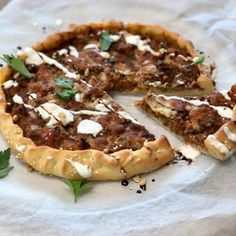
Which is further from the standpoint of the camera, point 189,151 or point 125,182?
point 189,151

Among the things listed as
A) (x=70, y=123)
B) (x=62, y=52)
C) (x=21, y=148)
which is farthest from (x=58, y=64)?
(x=21, y=148)

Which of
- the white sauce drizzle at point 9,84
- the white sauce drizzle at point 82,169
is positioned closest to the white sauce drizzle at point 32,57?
the white sauce drizzle at point 9,84

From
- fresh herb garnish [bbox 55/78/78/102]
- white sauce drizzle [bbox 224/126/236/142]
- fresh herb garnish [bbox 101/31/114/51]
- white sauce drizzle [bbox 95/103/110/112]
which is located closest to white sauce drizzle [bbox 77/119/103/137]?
white sauce drizzle [bbox 95/103/110/112]

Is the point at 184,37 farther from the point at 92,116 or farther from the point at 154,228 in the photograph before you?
the point at 154,228

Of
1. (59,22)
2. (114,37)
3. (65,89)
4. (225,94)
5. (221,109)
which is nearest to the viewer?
(221,109)

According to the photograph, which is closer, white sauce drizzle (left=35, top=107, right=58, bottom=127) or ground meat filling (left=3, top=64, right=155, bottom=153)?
ground meat filling (left=3, top=64, right=155, bottom=153)

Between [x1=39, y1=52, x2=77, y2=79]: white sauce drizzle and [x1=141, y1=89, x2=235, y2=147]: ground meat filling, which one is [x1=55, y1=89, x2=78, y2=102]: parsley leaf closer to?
[x1=39, y1=52, x2=77, y2=79]: white sauce drizzle

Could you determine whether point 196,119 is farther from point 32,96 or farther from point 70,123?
point 32,96
